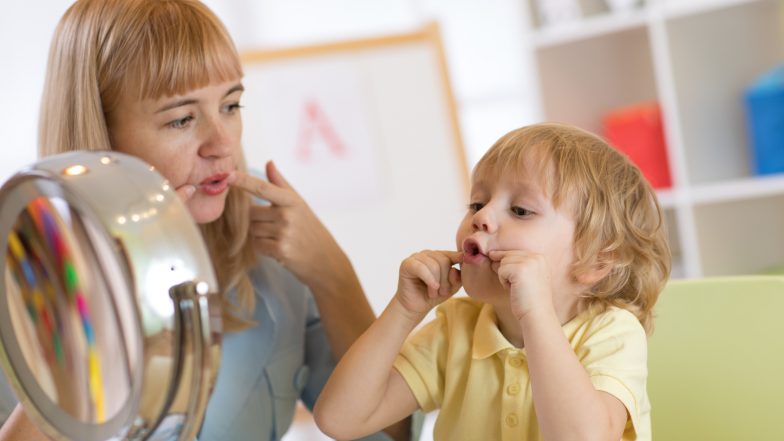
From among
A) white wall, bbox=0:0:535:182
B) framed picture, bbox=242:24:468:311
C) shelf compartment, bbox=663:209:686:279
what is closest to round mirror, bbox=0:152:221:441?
framed picture, bbox=242:24:468:311

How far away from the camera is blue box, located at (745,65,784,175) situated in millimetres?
2350

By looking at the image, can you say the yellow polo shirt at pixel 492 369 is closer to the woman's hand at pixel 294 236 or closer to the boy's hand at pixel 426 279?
the boy's hand at pixel 426 279

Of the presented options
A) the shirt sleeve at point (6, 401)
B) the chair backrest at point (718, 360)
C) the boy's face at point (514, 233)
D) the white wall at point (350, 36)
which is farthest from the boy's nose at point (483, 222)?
the white wall at point (350, 36)

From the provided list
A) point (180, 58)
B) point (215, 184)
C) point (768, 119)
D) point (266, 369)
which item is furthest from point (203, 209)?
point (768, 119)

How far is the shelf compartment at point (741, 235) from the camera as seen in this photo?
2533 millimetres

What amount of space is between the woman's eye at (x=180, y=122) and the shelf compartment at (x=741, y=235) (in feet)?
5.72

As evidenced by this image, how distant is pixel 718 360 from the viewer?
1063 millimetres

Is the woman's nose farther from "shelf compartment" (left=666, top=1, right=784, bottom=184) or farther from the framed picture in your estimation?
"shelf compartment" (left=666, top=1, right=784, bottom=184)

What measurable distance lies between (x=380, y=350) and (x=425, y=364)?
88 mm

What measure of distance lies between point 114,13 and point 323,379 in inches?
20.7

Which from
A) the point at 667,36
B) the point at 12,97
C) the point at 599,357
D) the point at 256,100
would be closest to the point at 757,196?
the point at 667,36

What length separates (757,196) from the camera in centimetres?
259

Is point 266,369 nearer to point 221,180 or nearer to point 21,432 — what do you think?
point 221,180

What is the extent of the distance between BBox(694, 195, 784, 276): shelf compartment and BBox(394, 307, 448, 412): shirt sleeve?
162cm
